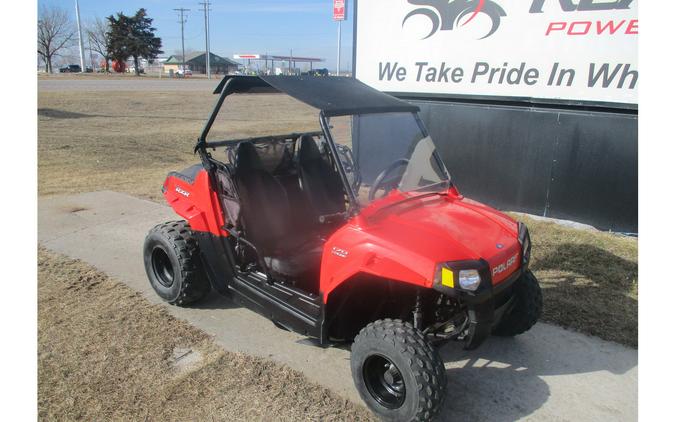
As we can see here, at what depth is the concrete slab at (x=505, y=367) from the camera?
2846 millimetres

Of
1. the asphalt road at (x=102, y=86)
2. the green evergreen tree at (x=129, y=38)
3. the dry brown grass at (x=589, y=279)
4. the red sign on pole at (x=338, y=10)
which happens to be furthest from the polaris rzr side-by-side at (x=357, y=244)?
the green evergreen tree at (x=129, y=38)

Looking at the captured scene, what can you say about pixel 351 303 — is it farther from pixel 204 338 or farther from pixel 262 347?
pixel 204 338

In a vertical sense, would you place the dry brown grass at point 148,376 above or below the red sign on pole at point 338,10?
below

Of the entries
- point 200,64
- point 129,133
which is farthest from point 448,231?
point 200,64

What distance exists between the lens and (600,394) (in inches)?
118

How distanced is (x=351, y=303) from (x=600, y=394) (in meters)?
1.63

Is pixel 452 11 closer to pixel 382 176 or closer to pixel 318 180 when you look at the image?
pixel 318 180

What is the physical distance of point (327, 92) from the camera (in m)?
3.04

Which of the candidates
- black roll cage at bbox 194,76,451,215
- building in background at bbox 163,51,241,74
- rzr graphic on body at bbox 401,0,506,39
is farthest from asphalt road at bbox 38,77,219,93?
building in background at bbox 163,51,241,74

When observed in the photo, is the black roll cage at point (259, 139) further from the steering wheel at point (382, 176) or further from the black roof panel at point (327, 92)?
the steering wheel at point (382, 176)

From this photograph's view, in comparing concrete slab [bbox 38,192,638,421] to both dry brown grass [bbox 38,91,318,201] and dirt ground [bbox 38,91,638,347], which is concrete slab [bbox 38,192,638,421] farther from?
dry brown grass [bbox 38,91,318,201]

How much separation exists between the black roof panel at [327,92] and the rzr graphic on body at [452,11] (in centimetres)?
386

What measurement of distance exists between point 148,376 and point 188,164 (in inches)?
285

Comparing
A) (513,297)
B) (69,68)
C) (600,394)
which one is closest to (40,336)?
(513,297)
